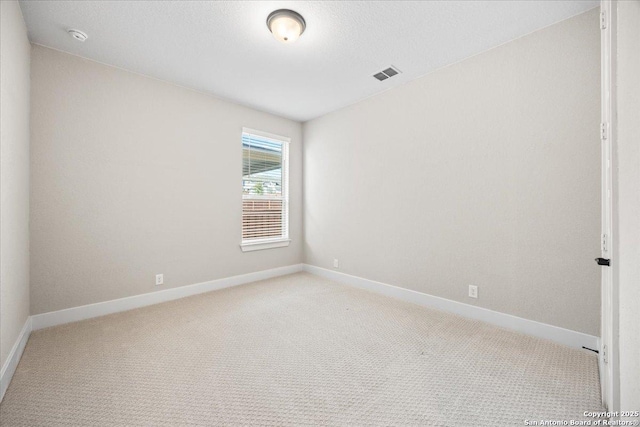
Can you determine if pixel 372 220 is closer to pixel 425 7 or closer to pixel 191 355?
pixel 425 7

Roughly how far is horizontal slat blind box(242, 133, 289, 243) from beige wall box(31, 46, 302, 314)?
7.5 inches

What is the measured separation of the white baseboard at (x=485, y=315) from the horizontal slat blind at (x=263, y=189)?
1.52m

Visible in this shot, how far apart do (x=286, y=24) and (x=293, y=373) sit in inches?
104

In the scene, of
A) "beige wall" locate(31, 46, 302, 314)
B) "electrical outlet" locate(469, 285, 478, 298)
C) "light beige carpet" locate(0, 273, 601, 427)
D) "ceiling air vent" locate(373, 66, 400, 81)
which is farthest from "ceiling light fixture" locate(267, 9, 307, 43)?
"electrical outlet" locate(469, 285, 478, 298)

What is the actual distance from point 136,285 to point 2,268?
4.75 ft

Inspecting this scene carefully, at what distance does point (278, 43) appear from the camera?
96.7 inches

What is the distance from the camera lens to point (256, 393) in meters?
1.59

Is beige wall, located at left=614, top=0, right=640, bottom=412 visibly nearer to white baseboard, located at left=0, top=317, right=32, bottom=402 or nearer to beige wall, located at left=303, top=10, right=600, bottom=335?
beige wall, located at left=303, top=10, right=600, bottom=335

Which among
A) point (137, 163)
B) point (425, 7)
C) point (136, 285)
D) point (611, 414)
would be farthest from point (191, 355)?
point (425, 7)

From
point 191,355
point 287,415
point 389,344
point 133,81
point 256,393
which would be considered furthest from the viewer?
point 133,81

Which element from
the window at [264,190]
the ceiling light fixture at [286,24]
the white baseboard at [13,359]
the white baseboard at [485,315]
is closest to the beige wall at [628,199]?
the white baseboard at [485,315]

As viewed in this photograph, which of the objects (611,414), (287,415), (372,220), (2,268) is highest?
(372,220)

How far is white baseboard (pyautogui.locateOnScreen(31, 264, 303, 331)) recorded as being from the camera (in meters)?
2.48

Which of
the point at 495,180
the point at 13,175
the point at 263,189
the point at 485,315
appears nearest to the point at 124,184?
the point at 13,175
